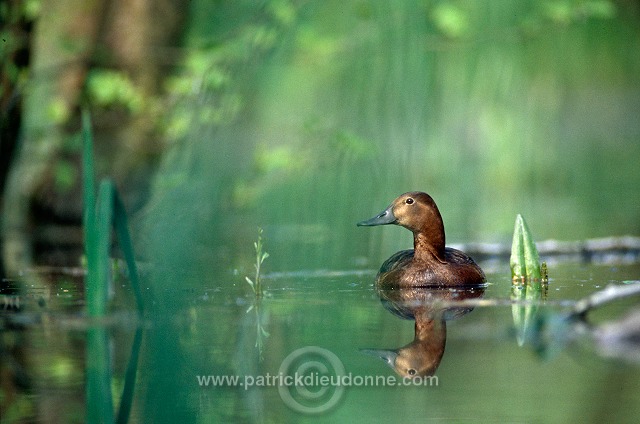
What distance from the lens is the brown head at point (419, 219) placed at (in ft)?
20.4

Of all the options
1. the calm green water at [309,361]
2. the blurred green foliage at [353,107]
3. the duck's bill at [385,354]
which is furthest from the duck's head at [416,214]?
the duck's bill at [385,354]

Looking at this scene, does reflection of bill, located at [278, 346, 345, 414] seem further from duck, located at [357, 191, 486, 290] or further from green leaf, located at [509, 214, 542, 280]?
green leaf, located at [509, 214, 542, 280]

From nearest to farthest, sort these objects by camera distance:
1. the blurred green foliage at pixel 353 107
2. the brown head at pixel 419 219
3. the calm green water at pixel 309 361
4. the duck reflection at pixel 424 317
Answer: the calm green water at pixel 309 361 → the duck reflection at pixel 424 317 → the blurred green foliage at pixel 353 107 → the brown head at pixel 419 219

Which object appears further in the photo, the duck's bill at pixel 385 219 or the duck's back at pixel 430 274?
the duck's bill at pixel 385 219

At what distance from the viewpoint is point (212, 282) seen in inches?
247

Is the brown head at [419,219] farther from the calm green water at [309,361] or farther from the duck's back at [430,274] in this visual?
the calm green water at [309,361]

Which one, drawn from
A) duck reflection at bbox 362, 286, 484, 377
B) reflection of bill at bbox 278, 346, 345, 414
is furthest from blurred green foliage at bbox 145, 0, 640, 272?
reflection of bill at bbox 278, 346, 345, 414

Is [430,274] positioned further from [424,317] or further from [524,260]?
[424,317]

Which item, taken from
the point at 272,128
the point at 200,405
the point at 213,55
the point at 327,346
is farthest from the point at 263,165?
the point at 200,405

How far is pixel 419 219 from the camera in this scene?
6316 mm

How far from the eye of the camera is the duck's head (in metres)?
6.29

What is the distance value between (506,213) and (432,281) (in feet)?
16.6

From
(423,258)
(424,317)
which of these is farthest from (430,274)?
(424,317)

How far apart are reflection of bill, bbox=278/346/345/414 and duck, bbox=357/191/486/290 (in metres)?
1.94
